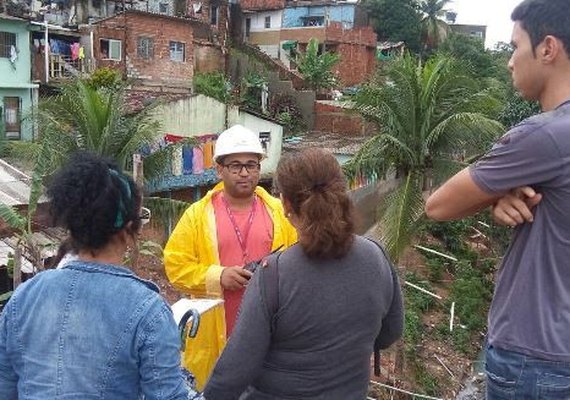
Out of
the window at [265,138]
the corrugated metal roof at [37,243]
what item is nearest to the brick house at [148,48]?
the window at [265,138]

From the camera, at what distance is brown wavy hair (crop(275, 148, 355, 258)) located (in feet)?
6.04

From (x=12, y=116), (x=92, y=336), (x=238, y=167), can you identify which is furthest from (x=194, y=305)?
(x=12, y=116)

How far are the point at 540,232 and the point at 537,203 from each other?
0.08 meters

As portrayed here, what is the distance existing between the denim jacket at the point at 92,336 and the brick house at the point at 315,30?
91.3 ft

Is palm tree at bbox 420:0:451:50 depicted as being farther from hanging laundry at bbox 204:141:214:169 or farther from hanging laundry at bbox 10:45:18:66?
hanging laundry at bbox 10:45:18:66

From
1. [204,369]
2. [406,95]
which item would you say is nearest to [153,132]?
[406,95]

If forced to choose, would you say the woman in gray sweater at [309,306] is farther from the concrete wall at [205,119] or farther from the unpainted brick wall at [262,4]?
the unpainted brick wall at [262,4]

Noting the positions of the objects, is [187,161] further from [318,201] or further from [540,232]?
[540,232]

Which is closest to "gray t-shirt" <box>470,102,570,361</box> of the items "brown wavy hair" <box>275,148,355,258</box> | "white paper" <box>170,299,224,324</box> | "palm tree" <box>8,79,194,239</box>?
"brown wavy hair" <box>275,148,355,258</box>

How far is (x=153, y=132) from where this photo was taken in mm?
9656

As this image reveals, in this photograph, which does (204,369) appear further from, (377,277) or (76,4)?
(76,4)

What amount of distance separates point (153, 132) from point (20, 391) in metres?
8.21

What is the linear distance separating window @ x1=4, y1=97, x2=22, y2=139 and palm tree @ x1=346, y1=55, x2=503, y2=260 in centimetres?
1214

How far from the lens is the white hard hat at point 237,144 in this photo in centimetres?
301
